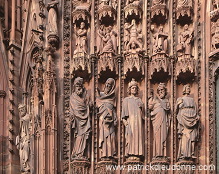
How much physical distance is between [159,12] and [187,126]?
2.34 meters

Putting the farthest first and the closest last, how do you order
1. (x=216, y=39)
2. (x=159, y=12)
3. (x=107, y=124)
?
(x=159, y=12)
(x=216, y=39)
(x=107, y=124)

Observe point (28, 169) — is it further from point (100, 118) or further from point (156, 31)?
point (156, 31)

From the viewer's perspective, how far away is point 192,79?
19.7 metres

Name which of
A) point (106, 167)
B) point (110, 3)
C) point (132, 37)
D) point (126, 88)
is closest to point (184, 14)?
point (132, 37)

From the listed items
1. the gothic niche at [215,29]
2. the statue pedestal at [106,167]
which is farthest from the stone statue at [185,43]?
the statue pedestal at [106,167]

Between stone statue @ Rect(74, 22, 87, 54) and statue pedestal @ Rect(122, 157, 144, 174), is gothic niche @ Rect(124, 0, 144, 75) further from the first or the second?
statue pedestal @ Rect(122, 157, 144, 174)

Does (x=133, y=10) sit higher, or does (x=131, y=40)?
(x=133, y=10)

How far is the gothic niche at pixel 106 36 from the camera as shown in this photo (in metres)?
19.9

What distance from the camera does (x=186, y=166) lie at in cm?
1906

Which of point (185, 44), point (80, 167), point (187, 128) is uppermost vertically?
point (185, 44)

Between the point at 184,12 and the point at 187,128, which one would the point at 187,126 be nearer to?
the point at 187,128

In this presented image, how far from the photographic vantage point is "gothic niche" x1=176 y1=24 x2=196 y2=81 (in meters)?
19.6

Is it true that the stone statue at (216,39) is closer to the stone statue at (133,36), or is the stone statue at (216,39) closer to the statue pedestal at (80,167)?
the stone statue at (133,36)

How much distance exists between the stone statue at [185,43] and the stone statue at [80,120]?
6.41 ft
